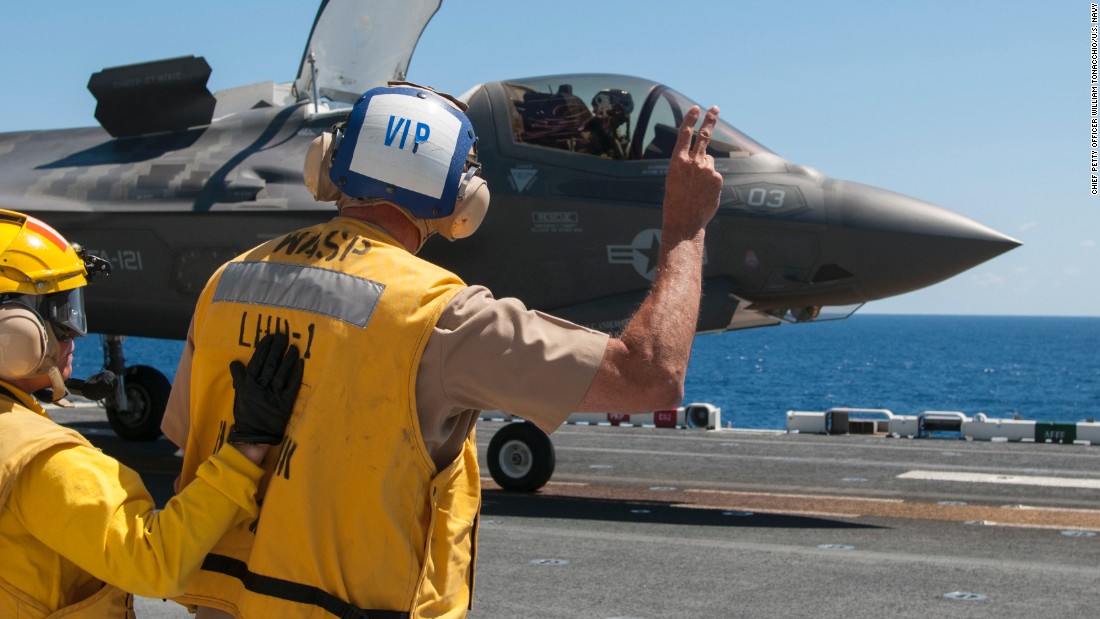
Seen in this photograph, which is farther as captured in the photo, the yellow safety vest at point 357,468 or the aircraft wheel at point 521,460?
the aircraft wheel at point 521,460

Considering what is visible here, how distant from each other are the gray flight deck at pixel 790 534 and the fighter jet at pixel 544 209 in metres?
1.77

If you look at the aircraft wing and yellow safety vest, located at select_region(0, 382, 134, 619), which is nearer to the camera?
yellow safety vest, located at select_region(0, 382, 134, 619)

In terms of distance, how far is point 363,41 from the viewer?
1199 cm

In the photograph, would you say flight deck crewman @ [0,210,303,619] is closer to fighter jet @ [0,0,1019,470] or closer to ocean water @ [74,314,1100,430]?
fighter jet @ [0,0,1019,470]

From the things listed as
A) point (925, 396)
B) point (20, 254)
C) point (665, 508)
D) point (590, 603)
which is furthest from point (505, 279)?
point (925, 396)

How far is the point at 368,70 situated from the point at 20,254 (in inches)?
384

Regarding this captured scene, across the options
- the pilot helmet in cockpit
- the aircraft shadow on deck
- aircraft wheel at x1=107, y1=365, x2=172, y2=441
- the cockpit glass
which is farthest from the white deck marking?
aircraft wheel at x1=107, y1=365, x2=172, y2=441

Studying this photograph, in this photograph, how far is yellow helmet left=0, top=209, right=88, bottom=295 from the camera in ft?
8.48

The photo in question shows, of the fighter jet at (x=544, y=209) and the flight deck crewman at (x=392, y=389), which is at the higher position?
the fighter jet at (x=544, y=209)

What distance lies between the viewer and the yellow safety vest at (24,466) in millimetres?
2305

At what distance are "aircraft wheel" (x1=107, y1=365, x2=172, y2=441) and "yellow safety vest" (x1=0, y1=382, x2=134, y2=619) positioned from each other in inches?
472

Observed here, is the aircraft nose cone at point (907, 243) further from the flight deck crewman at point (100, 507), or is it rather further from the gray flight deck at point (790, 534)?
→ the flight deck crewman at point (100, 507)

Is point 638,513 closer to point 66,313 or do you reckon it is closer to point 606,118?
point 606,118

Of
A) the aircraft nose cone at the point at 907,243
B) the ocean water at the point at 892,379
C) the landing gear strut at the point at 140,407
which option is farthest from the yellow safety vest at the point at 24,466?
the ocean water at the point at 892,379
